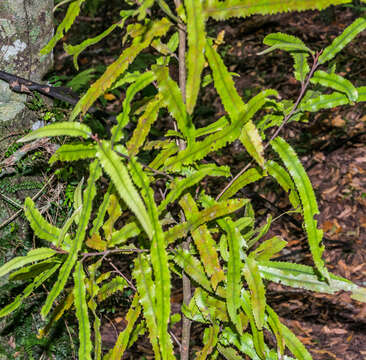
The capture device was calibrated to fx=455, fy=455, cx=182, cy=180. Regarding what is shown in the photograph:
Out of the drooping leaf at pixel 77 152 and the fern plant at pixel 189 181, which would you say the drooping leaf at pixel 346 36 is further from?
the drooping leaf at pixel 77 152

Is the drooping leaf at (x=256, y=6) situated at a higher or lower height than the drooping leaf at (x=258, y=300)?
higher

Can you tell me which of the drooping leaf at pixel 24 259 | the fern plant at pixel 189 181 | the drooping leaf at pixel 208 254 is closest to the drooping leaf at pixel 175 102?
the fern plant at pixel 189 181

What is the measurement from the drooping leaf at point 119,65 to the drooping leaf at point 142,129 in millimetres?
101

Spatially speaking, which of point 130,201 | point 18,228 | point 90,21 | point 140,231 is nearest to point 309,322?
point 18,228

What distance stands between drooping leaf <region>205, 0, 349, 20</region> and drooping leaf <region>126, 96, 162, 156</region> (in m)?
0.23

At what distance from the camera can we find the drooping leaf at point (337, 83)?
0.98 m

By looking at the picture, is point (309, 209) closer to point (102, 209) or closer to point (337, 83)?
point (337, 83)

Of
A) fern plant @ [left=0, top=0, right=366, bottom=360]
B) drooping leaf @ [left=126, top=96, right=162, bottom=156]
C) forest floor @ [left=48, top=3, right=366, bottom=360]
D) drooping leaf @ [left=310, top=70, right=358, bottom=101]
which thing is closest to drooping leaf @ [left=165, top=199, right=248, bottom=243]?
fern plant @ [left=0, top=0, right=366, bottom=360]

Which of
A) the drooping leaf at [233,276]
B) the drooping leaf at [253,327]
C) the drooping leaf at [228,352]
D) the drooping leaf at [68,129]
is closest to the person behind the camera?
the drooping leaf at [68,129]

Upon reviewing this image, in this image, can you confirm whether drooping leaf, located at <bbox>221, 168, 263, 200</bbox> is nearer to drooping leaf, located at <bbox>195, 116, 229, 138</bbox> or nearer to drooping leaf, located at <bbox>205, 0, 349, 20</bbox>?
drooping leaf, located at <bbox>195, 116, 229, 138</bbox>

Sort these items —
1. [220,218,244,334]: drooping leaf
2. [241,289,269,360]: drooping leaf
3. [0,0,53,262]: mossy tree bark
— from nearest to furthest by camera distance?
[220,218,244,334]: drooping leaf → [241,289,269,360]: drooping leaf → [0,0,53,262]: mossy tree bark

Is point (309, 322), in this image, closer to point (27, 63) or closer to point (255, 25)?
point (27, 63)

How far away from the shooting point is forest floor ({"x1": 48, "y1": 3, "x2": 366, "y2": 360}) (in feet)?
8.92

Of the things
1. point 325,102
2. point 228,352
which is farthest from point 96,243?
point 325,102
